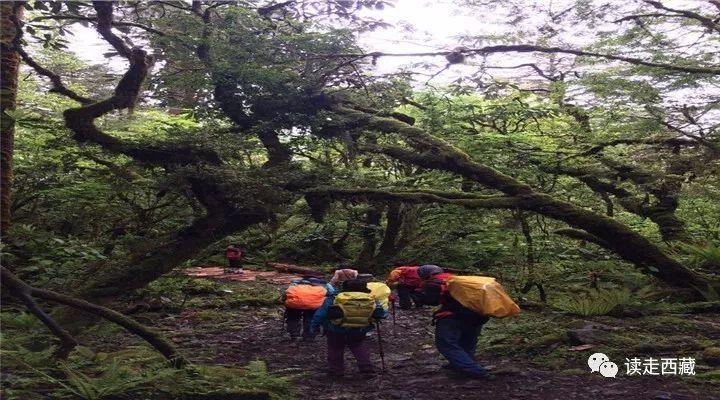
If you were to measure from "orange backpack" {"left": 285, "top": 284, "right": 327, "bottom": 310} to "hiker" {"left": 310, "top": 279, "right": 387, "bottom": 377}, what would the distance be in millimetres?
1509

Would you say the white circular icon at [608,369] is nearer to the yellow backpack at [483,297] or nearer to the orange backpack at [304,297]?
the yellow backpack at [483,297]

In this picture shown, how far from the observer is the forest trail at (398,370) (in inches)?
244

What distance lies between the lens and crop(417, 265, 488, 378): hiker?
6.84 m

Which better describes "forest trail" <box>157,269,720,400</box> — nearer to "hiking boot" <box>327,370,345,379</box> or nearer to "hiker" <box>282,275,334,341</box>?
"hiking boot" <box>327,370,345,379</box>

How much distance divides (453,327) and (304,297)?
2874 mm

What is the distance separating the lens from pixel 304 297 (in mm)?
8977

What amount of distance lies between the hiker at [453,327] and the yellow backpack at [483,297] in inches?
8.4

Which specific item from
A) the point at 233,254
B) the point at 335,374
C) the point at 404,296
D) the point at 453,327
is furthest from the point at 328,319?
the point at 233,254

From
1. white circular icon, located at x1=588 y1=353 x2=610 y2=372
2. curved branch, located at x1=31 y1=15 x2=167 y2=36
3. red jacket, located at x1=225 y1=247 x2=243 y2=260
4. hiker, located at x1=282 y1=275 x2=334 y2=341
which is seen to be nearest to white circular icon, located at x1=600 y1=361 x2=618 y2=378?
white circular icon, located at x1=588 y1=353 x2=610 y2=372

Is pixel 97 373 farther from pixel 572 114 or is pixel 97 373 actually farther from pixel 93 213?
pixel 572 114

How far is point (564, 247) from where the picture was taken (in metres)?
15.2

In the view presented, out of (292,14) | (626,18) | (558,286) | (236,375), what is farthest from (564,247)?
(236,375)

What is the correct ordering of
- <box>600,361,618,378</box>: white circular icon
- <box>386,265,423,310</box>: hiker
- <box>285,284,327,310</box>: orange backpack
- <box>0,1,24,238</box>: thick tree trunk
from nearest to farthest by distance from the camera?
<box>600,361,618,378</box>: white circular icon, <box>285,284,327,310</box>: orange backpack, <box>0,1,24,238</box>: thick tree trunk, <box>386,265,423,310</box>: hiker

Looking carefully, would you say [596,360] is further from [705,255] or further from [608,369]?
[705,255]
